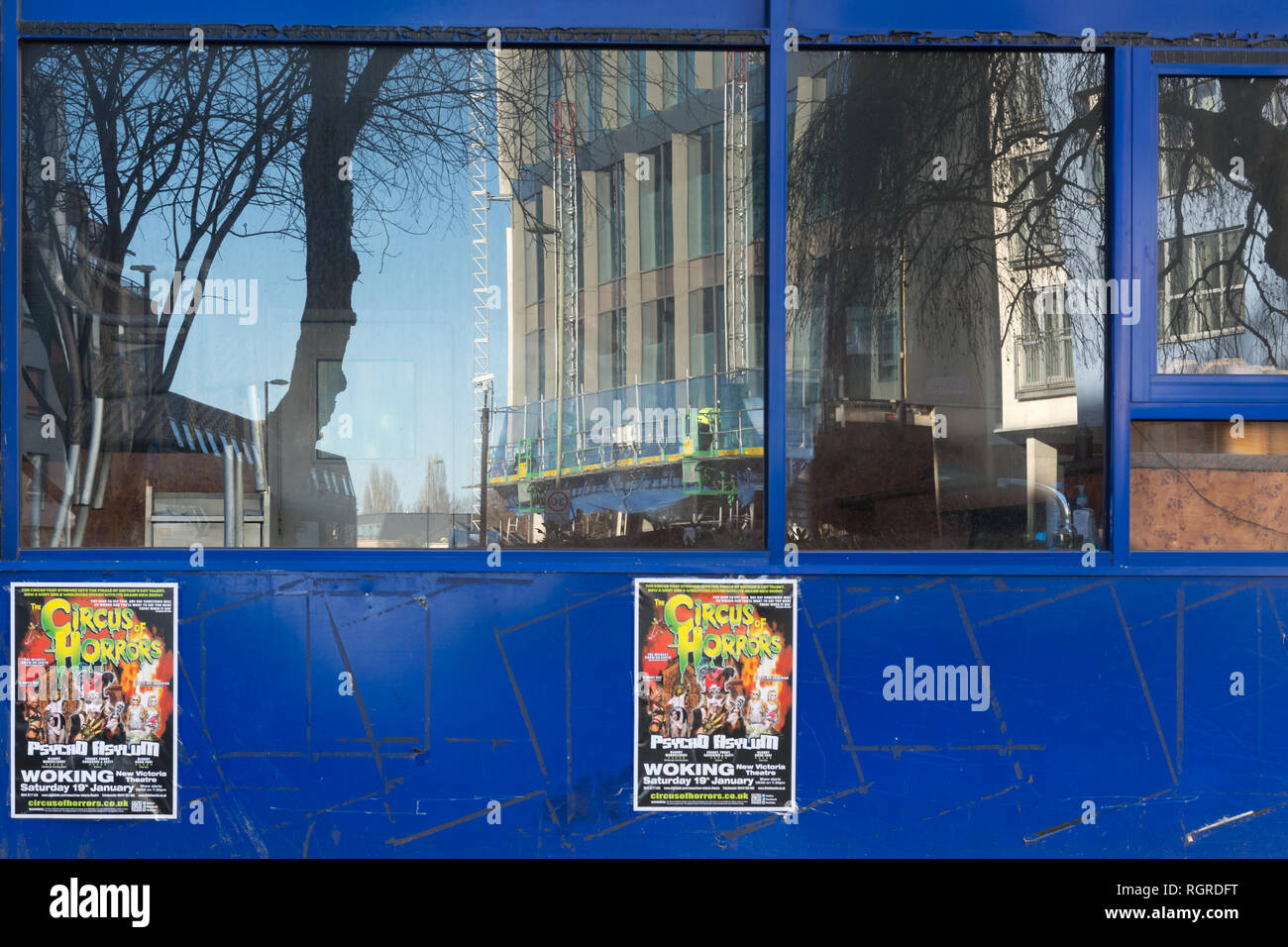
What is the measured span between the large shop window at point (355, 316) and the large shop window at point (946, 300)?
0.63ft

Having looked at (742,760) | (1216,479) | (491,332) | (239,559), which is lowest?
(742,760)

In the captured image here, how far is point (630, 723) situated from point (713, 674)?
291mm

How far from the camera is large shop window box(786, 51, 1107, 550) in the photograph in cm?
338

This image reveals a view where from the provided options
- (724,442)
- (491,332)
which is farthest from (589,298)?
(724,442)

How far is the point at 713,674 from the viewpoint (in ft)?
10.9

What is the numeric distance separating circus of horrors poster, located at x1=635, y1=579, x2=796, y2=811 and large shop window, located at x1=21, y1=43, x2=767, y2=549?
0.18m

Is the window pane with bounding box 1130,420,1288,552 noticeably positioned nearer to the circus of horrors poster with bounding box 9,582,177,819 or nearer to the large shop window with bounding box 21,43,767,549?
the large shop window with bounding box 21,43,767,549

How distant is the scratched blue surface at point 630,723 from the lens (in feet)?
10.8

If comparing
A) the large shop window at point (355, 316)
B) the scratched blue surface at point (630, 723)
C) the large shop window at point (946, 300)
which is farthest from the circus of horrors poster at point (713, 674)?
the large shop window at point (946, 300)

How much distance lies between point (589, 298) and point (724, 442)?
610 mm

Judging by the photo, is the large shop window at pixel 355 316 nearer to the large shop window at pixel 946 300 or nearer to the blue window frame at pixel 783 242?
the blue window frame at pixel 783 242
